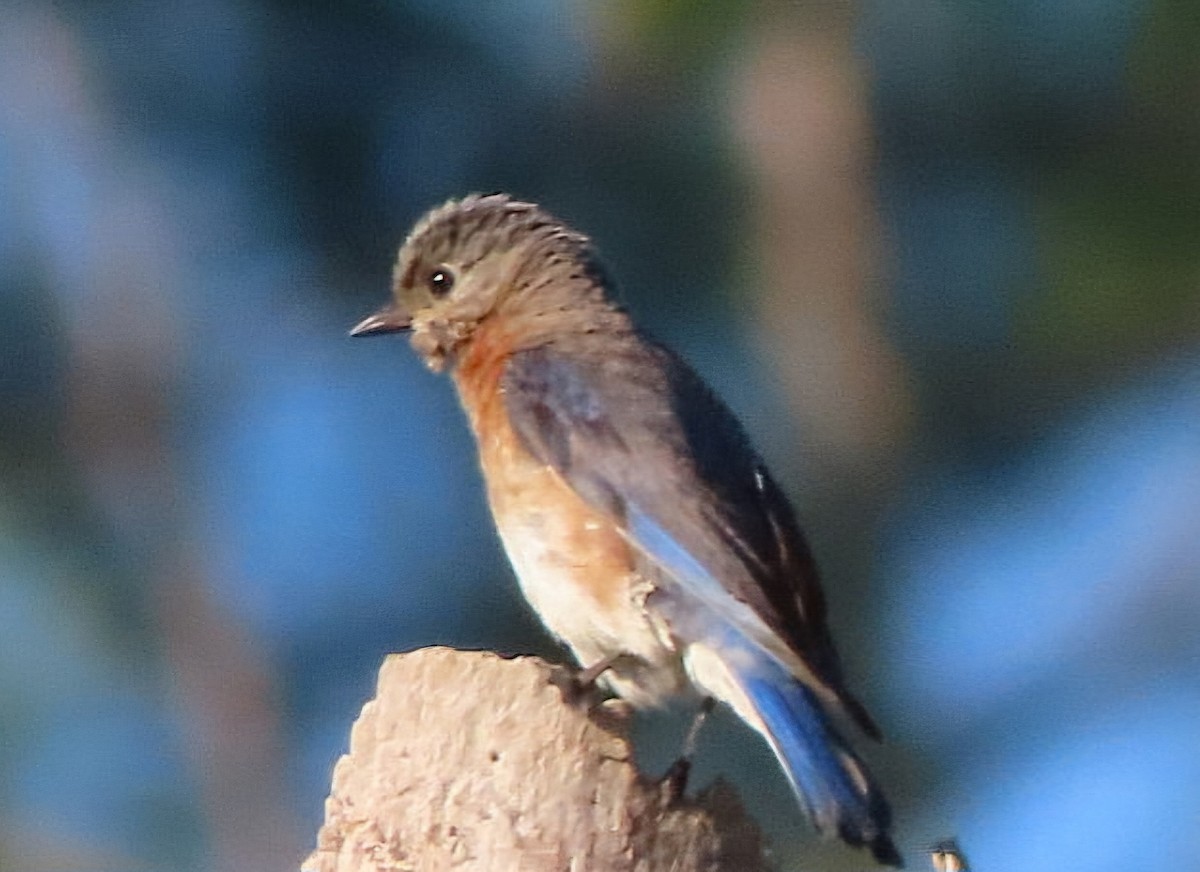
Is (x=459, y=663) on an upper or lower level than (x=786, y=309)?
lower

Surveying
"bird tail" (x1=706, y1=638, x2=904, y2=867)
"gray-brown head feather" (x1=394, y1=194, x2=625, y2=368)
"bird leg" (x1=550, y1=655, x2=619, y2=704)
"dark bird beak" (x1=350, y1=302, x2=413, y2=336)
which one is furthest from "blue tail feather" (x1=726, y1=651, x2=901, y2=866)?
"dark bird beak" (x1=350, y1=302, x2=413, y2=336)

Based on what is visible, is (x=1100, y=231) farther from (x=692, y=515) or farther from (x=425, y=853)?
(x=425, y=853)

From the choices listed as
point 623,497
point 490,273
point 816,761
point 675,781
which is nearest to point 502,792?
point 675,781

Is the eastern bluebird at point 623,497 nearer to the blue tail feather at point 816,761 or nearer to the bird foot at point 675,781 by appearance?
the blue tail feather at point 816,761

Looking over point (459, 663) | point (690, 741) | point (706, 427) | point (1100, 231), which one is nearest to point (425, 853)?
point (459, 663)

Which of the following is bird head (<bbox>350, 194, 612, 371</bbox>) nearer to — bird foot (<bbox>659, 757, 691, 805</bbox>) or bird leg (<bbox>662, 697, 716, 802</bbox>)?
bird leg (<bbox>662, 697, 716, 802</bbox>)

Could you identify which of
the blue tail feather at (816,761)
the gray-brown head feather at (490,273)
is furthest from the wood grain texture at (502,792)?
the gray-brown head feather at (490,273)

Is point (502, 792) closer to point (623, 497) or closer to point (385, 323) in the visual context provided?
point (623, 497)
